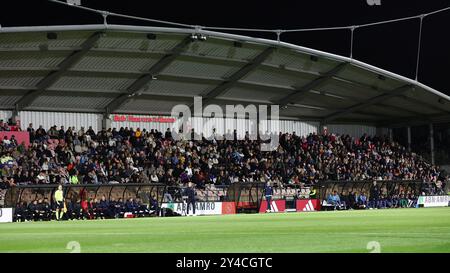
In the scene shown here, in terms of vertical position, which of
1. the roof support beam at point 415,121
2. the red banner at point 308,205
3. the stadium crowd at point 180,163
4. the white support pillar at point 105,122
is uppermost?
the roof support beam at point 415,121

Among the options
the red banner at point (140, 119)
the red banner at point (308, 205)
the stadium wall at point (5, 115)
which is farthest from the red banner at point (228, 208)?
the stadium wall at point (5, 115)

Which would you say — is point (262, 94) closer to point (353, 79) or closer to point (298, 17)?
point (353, 79)

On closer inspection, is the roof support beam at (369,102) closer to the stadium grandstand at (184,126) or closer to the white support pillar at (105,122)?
the stadium grandstand at (184,126)

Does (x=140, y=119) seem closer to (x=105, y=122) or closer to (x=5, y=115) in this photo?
(x=105, y=122)

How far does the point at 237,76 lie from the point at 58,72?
12.5 metres

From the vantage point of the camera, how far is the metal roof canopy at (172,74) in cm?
4153

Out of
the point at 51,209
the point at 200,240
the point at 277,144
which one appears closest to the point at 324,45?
the point at 277,144

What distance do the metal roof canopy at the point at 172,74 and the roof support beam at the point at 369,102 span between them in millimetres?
108

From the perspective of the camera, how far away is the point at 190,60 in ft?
155

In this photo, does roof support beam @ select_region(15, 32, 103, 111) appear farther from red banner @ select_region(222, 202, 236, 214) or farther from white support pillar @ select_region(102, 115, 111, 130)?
red banner @ select_region(222, 202, 236, 214)

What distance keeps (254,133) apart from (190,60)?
476 inches

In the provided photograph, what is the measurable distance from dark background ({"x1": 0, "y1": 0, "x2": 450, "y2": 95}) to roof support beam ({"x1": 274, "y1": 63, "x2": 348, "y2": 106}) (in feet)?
7.42

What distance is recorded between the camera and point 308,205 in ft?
156

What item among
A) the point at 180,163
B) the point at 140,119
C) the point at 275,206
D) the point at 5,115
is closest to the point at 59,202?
the point at 180,163
